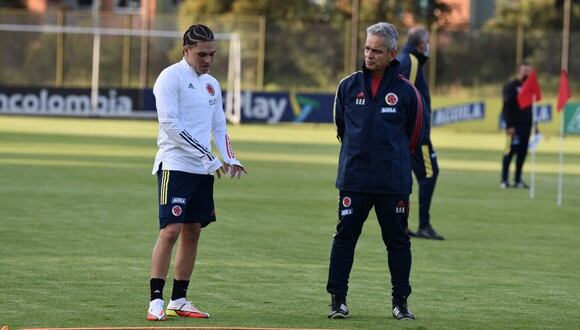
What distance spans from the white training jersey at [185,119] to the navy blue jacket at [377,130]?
2.64ft

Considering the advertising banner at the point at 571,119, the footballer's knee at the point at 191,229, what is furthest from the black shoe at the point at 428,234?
the advertising banner at the point at 571,119

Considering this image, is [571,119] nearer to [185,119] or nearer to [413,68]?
[413,68]

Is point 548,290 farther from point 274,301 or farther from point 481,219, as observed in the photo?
point 481,219

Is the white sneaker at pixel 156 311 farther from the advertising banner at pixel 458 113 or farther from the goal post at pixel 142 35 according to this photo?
the advertising banner at pixel 458 113

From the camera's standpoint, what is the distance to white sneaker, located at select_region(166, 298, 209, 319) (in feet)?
29.5

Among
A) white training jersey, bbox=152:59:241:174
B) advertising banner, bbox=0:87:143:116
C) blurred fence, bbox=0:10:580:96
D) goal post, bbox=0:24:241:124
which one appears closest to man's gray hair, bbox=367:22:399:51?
white training jersey, bbox=152:59:241:174

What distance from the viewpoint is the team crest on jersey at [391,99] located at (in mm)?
8883

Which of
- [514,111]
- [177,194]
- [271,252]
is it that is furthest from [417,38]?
[514,111]

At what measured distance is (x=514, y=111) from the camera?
21875mm

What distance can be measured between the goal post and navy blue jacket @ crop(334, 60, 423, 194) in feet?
105

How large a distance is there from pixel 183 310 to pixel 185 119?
1.27 metres

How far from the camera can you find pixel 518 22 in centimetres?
5972

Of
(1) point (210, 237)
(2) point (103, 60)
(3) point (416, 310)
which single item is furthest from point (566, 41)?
(3) point (416, 310)

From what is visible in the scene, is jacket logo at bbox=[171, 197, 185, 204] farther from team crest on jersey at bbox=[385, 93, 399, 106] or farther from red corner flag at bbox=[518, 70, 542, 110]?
red corner flag at bbox=[518, 70, 542, 110]
